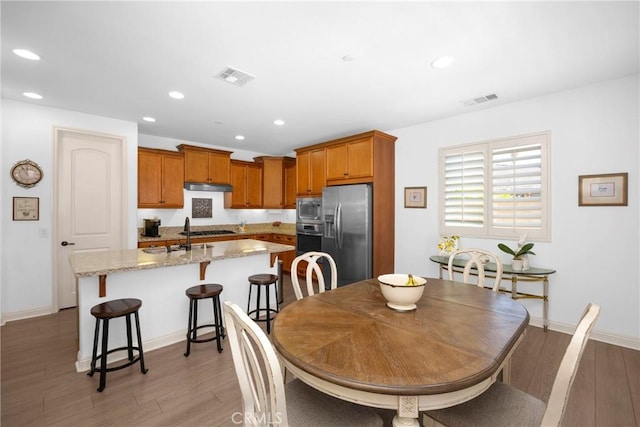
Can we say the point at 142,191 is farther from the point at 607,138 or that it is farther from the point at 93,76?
the point at 607,138

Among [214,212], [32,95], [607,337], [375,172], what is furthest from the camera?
[214,212]

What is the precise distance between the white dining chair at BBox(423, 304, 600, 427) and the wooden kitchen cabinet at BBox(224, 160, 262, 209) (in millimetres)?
5286

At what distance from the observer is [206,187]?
A: 535cm

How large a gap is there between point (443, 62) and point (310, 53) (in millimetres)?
1141

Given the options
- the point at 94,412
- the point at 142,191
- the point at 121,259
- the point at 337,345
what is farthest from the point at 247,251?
the point at 142,191

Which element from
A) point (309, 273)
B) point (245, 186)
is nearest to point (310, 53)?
point (309, 273)

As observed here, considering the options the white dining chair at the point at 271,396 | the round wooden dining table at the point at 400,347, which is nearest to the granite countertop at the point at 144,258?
the round wooden dining table at the point at 400,347

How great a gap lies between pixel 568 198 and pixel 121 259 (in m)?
4.57

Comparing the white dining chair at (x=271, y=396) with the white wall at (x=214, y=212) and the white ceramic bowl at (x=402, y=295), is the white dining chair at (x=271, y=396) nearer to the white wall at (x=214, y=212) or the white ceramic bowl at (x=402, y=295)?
the white ceramic bowl at (x=402, y=295)

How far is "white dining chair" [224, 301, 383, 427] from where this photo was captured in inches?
37.2

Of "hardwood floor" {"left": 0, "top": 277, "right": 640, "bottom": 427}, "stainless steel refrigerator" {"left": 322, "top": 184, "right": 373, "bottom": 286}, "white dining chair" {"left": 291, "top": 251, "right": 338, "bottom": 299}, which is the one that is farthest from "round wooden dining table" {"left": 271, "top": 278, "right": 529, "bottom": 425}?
"stainless steel refrigerator" {"left": 322, "top": 184, "right": 373, "bottom": 286}

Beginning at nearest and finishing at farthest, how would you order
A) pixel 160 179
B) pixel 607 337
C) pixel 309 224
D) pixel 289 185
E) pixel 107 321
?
pixel 107 321
pixel 607 337
pixel 160 179
pixel 309 224
pixel 289 185

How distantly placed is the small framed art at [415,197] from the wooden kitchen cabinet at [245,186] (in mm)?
3217

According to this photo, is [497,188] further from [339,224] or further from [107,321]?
[107,321]
